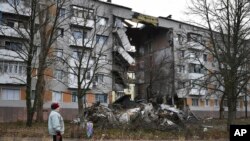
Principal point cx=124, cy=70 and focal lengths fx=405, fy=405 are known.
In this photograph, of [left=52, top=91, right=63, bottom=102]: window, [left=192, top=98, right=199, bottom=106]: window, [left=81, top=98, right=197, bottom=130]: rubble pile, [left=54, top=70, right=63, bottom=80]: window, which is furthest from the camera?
[left=192, top=98, right=199, bottom=106]: window

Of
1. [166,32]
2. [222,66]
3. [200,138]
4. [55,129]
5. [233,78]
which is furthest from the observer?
[166,32]

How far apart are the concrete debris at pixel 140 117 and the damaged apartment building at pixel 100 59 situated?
5750mm

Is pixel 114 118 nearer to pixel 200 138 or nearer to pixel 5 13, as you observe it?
pixel 200 138

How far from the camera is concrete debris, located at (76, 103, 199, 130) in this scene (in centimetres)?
2798

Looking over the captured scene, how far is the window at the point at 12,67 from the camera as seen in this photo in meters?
49.0

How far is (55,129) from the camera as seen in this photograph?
11922 millimetres

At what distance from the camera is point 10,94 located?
4938 cm

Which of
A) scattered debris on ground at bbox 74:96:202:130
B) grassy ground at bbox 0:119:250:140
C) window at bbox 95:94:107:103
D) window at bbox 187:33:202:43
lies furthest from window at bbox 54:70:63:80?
grassy ground at bbox 0:119:250:140

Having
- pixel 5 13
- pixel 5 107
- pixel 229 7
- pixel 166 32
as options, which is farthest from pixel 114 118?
pixel 166 32

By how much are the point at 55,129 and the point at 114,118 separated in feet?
60.2

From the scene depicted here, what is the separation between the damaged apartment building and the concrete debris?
5750 mm

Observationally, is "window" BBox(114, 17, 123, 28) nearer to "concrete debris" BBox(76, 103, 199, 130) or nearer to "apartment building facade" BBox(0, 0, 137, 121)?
"apartment building facade" BBox(0, 0, 137, 121)

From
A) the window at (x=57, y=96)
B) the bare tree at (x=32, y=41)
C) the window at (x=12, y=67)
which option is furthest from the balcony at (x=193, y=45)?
the window at (x=57, y=96)

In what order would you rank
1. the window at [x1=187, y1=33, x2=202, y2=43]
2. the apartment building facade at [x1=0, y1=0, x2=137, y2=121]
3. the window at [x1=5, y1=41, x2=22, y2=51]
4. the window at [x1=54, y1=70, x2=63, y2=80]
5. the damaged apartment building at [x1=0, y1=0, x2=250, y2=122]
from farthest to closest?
the window at [x1=54, y1=70, x2=63, y2=80], the apartment building facade at [x1=0, y1=0, x2=137, y2=121], the damaged apartment building at [x1=0, y1=0, x2=250, y2=122], the window at [x1=5, y1=41, x2=22, y2=51], the window at [x1=187, y1=33, x2=202, y2=43]
